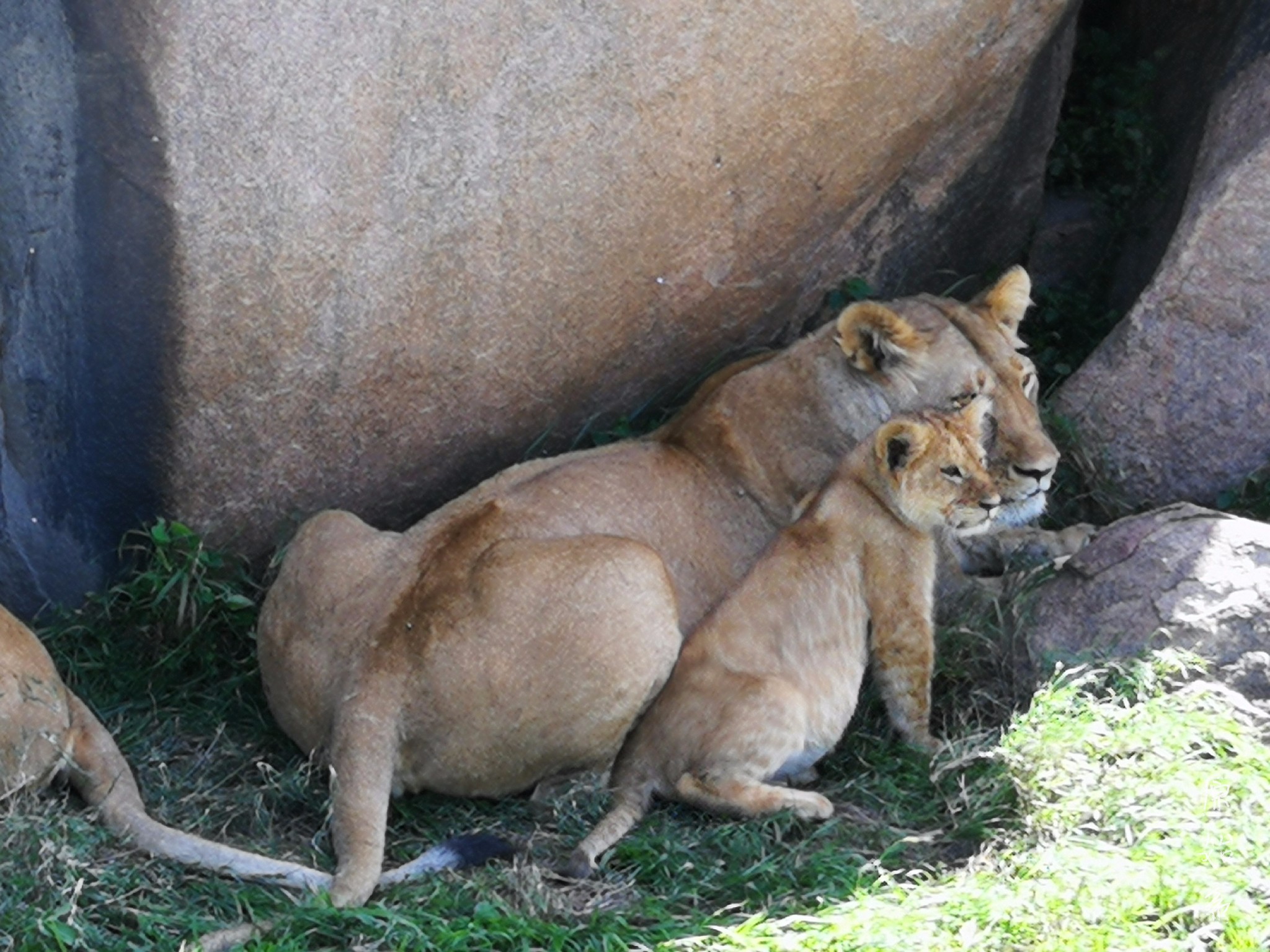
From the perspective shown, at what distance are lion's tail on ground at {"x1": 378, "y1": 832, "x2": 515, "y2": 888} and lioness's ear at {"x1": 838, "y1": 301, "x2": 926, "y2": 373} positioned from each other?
6.36ft

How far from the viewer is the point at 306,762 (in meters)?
5.59

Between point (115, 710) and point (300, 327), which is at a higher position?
point (300, 327)

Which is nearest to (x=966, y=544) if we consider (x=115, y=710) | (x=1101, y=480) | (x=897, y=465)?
(x=1101, y=480)

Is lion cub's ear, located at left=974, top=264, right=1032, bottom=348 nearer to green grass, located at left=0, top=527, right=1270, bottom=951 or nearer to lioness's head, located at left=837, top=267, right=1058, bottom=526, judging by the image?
lioness's head, located at left=837, top=267, right=1058, bottom=526

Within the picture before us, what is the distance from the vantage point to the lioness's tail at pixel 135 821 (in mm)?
4969

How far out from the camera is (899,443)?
564cm

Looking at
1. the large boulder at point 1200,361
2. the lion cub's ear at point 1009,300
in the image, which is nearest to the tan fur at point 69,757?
the lion cub's ear at point 1009,300

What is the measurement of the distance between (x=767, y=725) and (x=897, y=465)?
0.79m

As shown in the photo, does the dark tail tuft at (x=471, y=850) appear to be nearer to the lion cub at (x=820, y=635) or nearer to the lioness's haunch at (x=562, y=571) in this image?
the lioness's haunch at (x=562, y=571)

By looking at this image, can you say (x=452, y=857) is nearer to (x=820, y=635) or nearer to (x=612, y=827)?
(x=612, y=827)

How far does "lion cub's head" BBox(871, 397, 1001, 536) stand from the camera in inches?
222

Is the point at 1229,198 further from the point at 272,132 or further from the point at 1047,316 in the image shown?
the point at 272,132

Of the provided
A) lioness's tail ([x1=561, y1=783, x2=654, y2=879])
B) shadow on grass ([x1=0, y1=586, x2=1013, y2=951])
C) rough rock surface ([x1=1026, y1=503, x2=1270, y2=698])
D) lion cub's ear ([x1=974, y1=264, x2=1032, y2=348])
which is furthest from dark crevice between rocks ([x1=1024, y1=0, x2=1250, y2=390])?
lioness's tail ([x1=561, y1=783, x2=654, y2=879])

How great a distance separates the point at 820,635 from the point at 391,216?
1.67 metres
